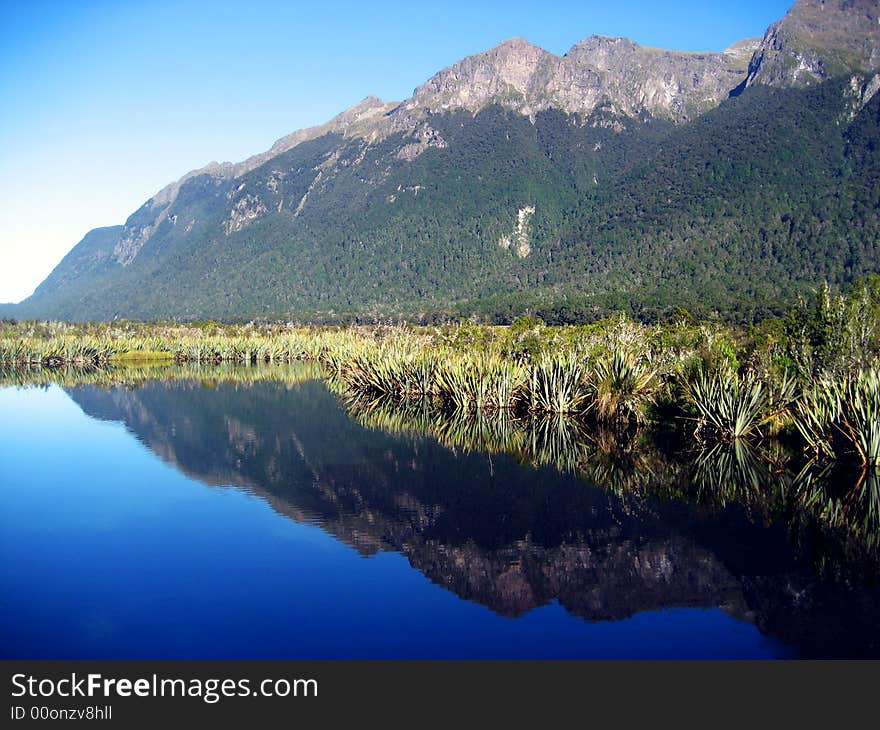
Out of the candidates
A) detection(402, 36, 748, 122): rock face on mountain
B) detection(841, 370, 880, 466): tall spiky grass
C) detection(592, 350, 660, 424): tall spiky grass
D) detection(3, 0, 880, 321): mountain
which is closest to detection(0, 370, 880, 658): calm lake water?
detection(841, 370, 880, 466): tall spiky grass

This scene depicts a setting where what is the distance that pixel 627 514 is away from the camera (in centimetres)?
1362

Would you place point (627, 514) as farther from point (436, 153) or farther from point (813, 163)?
point (436, 153)

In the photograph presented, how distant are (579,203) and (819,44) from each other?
191 ft

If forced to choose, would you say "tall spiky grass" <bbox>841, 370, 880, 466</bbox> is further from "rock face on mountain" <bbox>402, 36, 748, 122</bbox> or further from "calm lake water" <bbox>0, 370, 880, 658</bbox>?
"rock face on mountain" <bbox>402, 36, 748, 122</bbox>

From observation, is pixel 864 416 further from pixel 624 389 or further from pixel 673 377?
pixel 624 389

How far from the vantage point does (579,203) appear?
156625mm

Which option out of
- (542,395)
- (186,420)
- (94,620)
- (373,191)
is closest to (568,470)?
(542,395)

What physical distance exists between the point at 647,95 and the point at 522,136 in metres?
46.0

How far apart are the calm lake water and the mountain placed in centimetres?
6315

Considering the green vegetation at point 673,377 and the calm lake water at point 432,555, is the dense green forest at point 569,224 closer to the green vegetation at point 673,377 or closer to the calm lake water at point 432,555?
the green vegetation at point 673,377

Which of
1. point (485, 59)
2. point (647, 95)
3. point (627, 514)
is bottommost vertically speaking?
point (627, 514)

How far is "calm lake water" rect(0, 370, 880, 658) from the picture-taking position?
28.9 ft

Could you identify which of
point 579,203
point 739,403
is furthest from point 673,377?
point 579,203

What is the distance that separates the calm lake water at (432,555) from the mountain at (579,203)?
6315 centimetres
